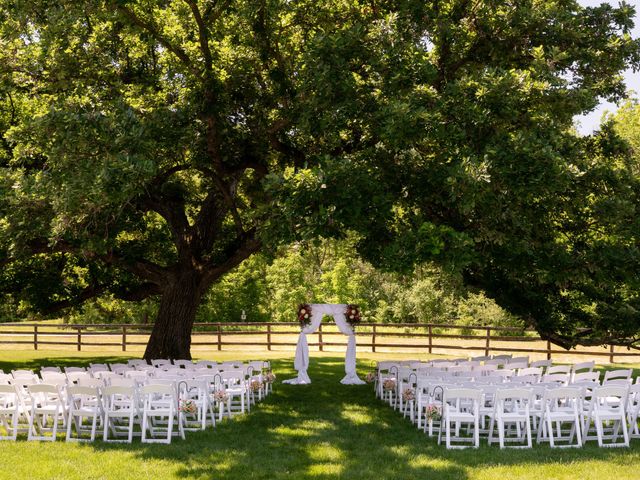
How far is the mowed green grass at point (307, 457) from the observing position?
8555 millimetres

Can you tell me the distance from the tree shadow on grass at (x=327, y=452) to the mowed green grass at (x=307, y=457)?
0.01 m

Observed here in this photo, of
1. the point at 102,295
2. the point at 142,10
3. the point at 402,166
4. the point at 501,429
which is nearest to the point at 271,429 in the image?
the point at 501,429

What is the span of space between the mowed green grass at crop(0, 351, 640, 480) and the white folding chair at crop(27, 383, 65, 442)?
0.86 feet

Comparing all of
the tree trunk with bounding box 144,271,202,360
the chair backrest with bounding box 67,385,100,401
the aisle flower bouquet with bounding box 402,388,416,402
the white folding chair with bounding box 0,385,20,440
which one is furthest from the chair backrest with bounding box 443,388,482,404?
the tree trunk with bounding box 144,271,202,360

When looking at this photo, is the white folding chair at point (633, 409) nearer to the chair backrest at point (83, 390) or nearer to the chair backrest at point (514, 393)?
the chair backrest at point (514, 393)

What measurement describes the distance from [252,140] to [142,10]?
3.62 m

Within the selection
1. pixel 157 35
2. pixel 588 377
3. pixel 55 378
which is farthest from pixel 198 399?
pixel 157 35

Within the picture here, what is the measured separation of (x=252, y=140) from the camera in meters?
16.1

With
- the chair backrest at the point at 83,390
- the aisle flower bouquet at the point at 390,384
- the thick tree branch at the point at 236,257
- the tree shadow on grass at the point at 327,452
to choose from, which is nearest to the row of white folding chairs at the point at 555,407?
the tree shadow on grass at the point at 327,452

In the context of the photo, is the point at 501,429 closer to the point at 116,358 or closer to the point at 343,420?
the point at 343,420

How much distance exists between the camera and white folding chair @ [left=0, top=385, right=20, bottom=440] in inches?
413

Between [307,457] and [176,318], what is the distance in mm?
9151

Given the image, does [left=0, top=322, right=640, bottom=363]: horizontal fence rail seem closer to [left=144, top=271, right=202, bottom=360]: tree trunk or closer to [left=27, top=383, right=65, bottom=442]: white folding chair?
[left=144, top=271, right=202, bottom=360]: tree trunk

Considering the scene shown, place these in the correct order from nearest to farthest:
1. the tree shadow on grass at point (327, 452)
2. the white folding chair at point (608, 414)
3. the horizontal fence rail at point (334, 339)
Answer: the tree shadow on grass at point (327, 452), the white folding chair at point (608, 414), the horizontal fence rail at point (334, 339)
